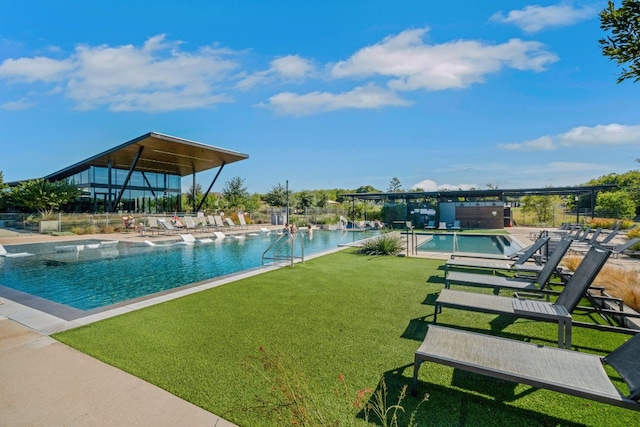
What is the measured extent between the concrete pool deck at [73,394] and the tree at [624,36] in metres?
4.84

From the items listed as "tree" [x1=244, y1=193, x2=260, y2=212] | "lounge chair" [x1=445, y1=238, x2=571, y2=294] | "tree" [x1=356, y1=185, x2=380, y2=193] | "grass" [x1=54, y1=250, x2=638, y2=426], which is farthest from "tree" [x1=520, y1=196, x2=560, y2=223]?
"tree" [x1=356, y1=185, x2=380, y2=193]

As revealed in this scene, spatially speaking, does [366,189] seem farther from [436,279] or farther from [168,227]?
[436,279]

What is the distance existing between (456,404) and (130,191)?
32.1 metres

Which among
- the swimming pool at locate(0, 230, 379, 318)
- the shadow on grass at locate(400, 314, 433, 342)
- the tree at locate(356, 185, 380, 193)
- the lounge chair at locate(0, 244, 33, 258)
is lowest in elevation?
the swimming pool at locate(0, 230, 379, 318)

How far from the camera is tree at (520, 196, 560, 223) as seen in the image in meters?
26.5

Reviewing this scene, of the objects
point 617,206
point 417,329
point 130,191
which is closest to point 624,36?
point 417,329

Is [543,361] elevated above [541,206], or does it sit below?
below

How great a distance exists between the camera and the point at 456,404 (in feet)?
7.68

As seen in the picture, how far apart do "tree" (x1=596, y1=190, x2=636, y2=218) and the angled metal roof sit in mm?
27994

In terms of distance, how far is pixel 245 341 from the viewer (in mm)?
3402

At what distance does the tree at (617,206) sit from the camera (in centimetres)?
2330

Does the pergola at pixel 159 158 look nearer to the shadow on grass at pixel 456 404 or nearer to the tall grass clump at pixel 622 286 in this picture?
the shadow on grass at pixel 456 404

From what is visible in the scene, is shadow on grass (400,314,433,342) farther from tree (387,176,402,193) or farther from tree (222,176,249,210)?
tree (387,176,402,193)

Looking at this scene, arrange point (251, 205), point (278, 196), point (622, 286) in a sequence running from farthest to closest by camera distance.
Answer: point (278, 196)
point (251, 205)
point (622, 286)
